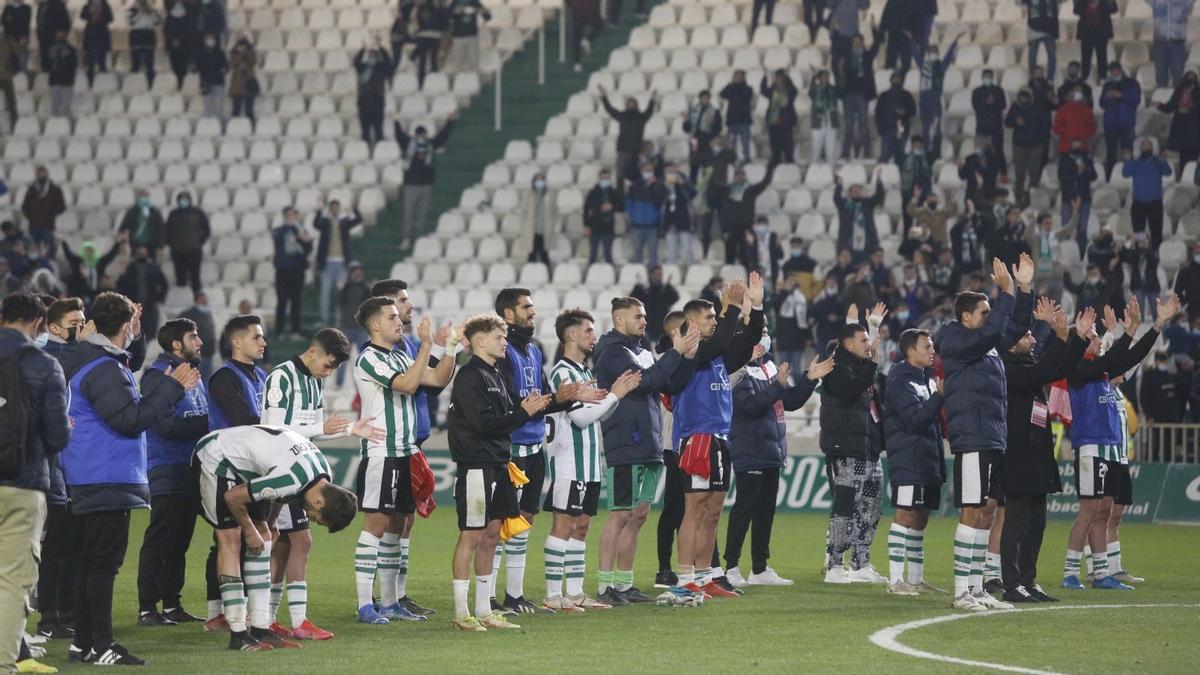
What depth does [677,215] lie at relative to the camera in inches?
1184

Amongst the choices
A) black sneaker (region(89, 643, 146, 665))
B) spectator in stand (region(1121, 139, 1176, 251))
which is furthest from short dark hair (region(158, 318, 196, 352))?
spectator in stand (region(1121, 139, 1176, 251))

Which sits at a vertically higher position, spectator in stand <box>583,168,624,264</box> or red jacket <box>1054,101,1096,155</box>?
red jacket <box>1054,101,1096,155</box>

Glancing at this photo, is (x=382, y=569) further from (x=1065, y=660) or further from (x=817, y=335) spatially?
(x=817, y=335)

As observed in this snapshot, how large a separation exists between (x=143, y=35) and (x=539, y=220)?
10434mm

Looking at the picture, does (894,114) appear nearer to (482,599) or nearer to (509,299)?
(509,299)

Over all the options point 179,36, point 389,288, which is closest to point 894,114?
point 179,36

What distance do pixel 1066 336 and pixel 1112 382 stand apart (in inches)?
76.2

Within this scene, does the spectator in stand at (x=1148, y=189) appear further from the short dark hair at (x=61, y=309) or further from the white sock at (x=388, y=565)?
the short dark hair at (x=61, y=309)

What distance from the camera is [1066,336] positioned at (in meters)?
14.1

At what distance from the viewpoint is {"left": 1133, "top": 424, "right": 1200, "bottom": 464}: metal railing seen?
2323cm

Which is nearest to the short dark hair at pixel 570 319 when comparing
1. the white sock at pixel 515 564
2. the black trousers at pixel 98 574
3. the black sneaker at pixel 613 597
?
the white sock at pixel 515 564

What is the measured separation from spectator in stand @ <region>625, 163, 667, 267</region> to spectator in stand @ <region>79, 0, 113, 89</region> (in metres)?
12.2

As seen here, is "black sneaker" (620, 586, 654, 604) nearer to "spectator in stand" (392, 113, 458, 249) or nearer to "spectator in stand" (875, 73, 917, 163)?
"spectator in stand" (875, 73, 917, 163)

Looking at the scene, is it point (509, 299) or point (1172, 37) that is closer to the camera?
point (509, 299)
